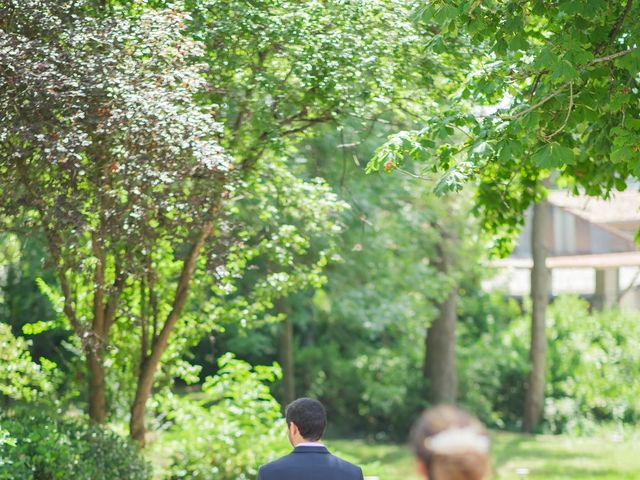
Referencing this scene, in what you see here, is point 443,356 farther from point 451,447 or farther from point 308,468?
point 451,447

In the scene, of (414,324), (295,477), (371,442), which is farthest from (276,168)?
(371,442)

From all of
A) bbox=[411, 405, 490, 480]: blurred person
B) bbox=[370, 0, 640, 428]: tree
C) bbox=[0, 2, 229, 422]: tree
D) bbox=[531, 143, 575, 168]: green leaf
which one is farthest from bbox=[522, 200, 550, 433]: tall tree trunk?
bbox=[411, 405, 490, 480]: blurred person

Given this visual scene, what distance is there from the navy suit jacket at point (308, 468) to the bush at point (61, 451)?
11.2ft

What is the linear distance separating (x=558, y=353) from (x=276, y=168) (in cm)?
1640

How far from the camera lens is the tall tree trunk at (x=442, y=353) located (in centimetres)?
2411

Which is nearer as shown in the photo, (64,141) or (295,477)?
(295,477)

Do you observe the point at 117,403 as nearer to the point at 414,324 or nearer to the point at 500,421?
the point at 414,324

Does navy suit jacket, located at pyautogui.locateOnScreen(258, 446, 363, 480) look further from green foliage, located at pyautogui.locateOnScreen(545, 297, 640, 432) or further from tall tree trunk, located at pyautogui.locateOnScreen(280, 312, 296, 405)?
green foliage, located at pyautogui.locateOnScreen(545, 297, 640, 432)

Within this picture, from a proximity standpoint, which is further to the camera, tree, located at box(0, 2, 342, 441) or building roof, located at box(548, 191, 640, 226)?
building roof, located at box(548, 191, 640, 226)

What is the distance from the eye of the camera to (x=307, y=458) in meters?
5.49

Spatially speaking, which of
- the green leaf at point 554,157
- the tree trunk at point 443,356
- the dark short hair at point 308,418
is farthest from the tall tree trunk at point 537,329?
the dark short hair at point 308,418

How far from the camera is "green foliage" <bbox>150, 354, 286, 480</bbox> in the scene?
12.6 m

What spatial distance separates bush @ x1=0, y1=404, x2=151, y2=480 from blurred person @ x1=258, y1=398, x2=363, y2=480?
3.34m

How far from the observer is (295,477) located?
17.7 ft
